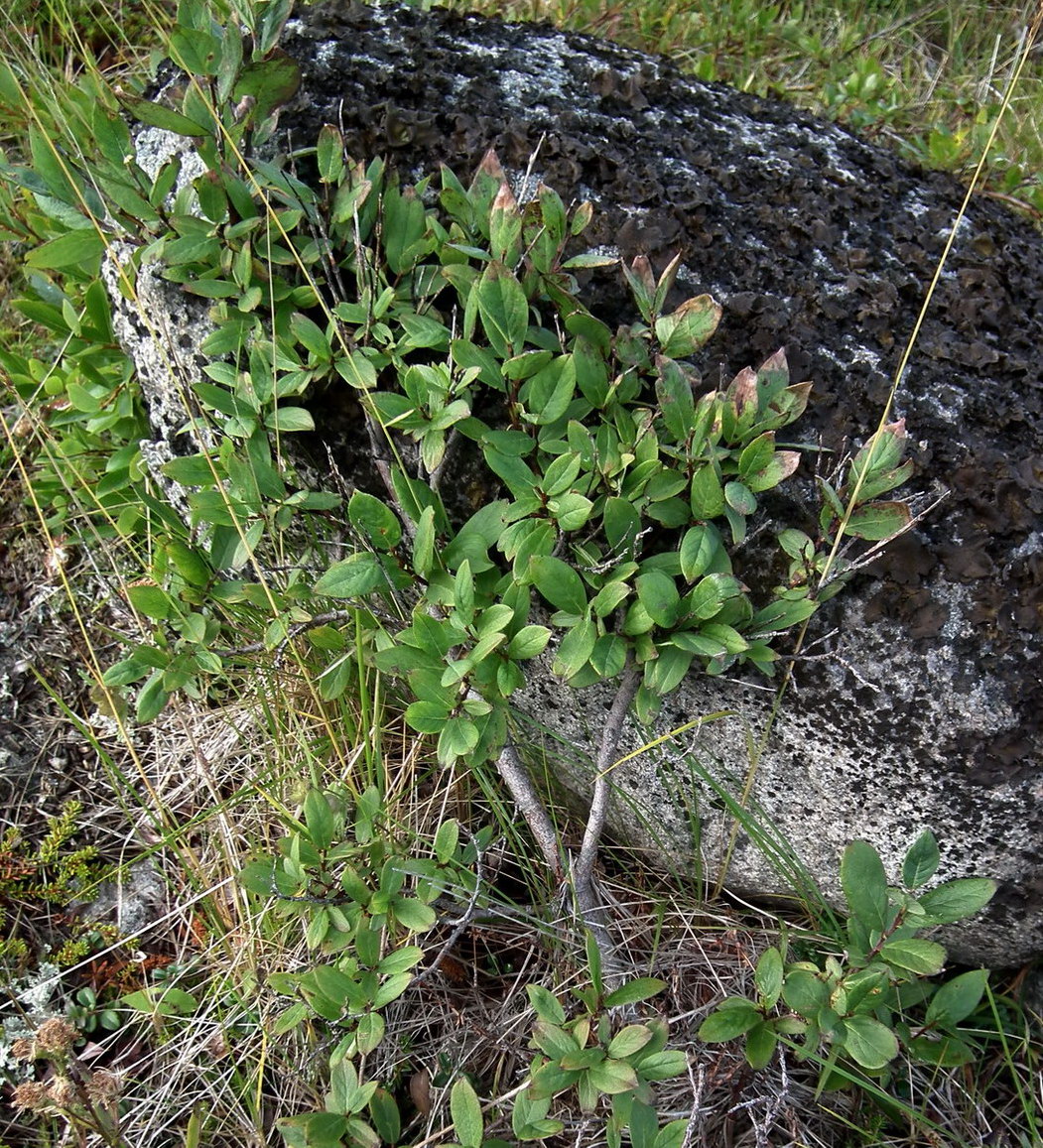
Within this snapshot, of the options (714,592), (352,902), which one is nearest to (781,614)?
(714,592)

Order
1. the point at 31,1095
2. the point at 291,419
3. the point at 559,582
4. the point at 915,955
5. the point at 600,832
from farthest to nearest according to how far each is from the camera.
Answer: the point at 600,832 < the point at 291,419 < the point at 31,1095 < the point at 559,582 < the point at 915,955

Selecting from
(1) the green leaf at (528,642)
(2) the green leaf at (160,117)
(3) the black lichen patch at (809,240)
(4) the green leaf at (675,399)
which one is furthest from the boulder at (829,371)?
(1) the green leaf at (528,642)

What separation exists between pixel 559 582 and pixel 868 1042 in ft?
3.02

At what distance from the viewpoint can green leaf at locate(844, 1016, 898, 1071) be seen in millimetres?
1614

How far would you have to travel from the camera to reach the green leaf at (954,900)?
5.59ft

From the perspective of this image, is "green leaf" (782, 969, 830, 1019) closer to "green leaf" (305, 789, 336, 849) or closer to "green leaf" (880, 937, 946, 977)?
"green leaf" (880, 937, 946, 977)

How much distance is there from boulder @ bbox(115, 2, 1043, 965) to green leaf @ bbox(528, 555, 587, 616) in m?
0.38

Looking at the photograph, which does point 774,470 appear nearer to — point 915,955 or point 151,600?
point 915,955

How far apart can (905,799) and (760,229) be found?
1252 mm

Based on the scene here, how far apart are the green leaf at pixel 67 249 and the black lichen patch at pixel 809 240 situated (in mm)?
487

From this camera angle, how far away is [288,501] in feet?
6.35

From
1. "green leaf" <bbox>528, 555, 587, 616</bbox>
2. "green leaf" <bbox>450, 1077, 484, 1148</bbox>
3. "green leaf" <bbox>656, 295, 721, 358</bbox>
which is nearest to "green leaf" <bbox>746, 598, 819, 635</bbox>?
"green leaf" <bbox>528, 555, 587, 616</bbox>

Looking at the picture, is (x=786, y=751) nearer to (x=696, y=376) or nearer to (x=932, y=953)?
(x=932, y=953)

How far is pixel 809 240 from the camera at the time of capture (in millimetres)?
2180
